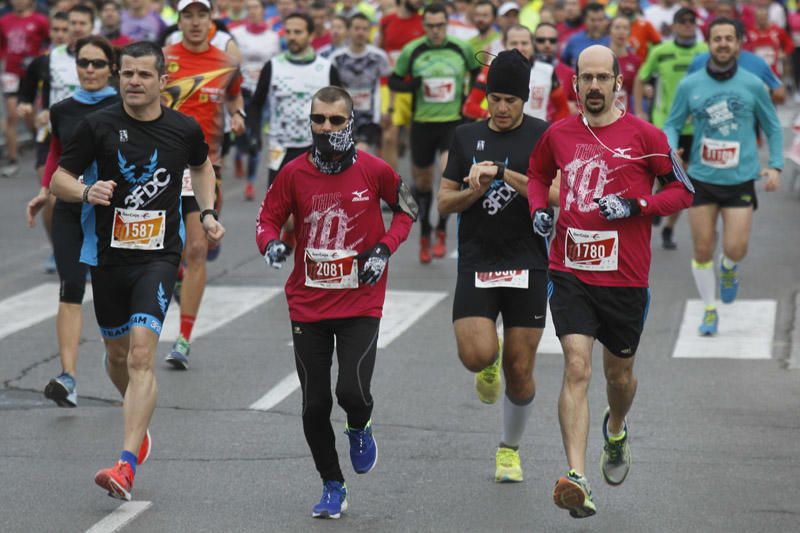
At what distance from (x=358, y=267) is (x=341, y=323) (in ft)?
0.84

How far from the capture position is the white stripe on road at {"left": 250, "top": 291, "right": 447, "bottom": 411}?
399 inches

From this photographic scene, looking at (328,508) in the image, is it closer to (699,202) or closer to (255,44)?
(699,202)

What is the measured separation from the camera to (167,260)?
26.2 feet

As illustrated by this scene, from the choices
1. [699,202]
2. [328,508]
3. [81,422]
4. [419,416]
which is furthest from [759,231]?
[328,508]

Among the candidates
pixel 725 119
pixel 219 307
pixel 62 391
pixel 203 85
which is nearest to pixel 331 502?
pixel 62 391

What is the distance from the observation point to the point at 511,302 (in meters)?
7.95

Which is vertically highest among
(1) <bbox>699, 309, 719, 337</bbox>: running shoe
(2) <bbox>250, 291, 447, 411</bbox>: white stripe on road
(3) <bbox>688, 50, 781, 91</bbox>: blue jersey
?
(3) <bbox>688, 50, 781, 91</bbox>: blue jersey

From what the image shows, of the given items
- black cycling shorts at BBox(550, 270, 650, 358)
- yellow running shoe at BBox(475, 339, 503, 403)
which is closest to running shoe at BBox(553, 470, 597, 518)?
black cycling shorts at BBox(550, 270, 650, 358)

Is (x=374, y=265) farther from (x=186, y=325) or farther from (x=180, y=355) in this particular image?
(x=186, y=325)

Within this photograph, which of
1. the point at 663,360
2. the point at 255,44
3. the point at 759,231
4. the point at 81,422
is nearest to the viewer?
the point at 81,422

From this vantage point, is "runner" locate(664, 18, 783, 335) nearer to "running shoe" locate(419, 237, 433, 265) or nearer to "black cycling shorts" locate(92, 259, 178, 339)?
"running shoe" locate(419, 237, 433, 265)

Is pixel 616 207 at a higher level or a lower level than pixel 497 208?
higher

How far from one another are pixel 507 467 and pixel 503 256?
3.29 feet

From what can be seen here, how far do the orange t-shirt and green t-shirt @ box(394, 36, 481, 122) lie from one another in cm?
370
